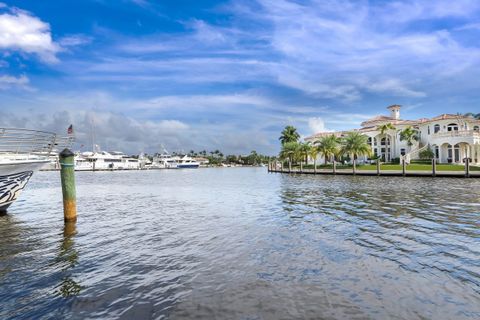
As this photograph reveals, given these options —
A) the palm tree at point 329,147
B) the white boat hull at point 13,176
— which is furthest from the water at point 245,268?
the palm tree at point 329,147

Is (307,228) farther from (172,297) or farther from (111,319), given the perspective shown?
(111,319)

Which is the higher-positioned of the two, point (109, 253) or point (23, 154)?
point (23, 154)

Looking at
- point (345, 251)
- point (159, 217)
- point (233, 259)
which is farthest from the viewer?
point (159, 217)

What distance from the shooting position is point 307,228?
12.3 meters

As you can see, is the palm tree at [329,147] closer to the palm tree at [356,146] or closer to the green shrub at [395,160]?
the palm tree at [356,146]

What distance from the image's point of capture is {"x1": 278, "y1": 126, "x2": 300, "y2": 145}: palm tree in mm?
102300

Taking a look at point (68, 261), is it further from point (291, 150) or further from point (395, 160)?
point (291, 150)

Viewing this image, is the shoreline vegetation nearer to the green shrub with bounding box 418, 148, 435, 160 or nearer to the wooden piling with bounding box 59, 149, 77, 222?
the green shrub with bounding box 418, 148, 435, 160

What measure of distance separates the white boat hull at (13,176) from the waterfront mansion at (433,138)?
5283 cm

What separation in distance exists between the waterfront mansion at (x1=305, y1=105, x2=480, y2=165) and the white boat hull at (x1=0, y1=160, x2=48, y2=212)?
2080 inches

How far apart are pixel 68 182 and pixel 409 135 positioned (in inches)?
2751

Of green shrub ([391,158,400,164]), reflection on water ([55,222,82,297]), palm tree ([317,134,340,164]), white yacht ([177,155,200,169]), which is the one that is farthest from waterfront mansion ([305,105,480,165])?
white yacht ([177,155,200,169])

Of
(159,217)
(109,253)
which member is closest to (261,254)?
(109,253)

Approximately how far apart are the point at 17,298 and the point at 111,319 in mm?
2233
